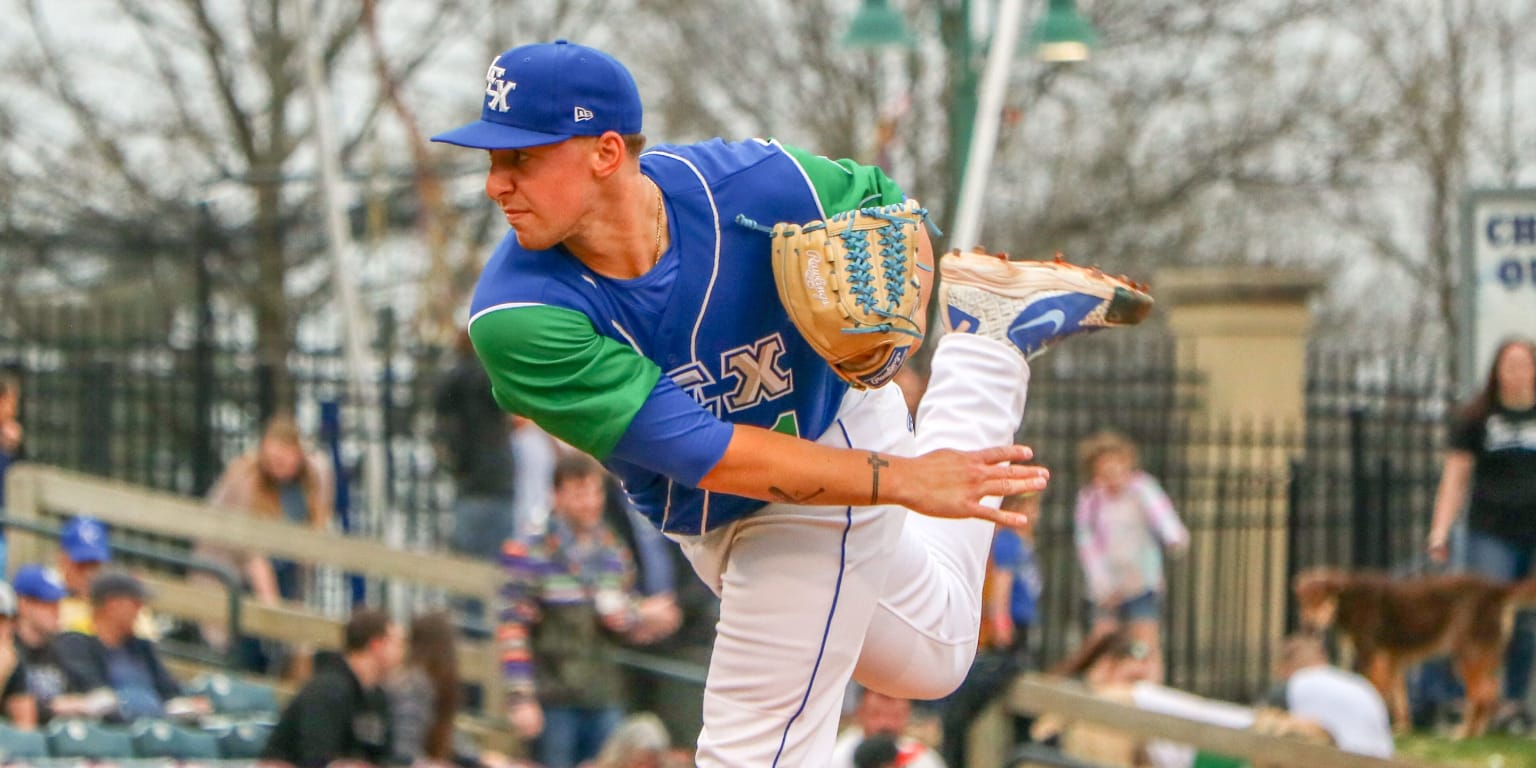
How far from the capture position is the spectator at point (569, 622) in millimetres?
8688

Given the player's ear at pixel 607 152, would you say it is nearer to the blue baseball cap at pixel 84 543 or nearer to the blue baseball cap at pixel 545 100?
the blue baseball cap at pixel 545 100

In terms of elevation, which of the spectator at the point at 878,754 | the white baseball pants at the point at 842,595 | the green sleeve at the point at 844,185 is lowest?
the spectator at the point at 878,754

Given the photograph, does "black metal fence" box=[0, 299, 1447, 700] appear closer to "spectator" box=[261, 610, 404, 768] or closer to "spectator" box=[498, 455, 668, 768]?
"spectator" box=[498, 455, 668, 768]

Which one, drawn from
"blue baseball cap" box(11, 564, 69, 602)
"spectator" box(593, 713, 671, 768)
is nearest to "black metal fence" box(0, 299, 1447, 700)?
"blue baseball cap" box(11, 564, 69, 602)

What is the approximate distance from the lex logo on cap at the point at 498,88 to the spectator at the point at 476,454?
6829 mm

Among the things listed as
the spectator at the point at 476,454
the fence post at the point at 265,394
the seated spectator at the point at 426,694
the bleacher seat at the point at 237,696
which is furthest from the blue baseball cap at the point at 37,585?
the fence post at the point at 265,394

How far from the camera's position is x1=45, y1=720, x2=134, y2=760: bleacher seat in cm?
793

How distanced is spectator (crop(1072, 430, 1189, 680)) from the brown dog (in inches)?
31.7

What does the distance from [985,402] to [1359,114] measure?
56.2 feet

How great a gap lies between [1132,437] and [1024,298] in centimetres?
958

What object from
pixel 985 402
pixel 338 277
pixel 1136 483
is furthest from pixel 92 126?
pixel 985 402

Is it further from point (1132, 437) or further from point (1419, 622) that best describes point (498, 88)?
point (1132, 437)

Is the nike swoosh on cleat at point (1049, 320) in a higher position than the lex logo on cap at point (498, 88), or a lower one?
lower

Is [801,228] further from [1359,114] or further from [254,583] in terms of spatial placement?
[1359,114]
